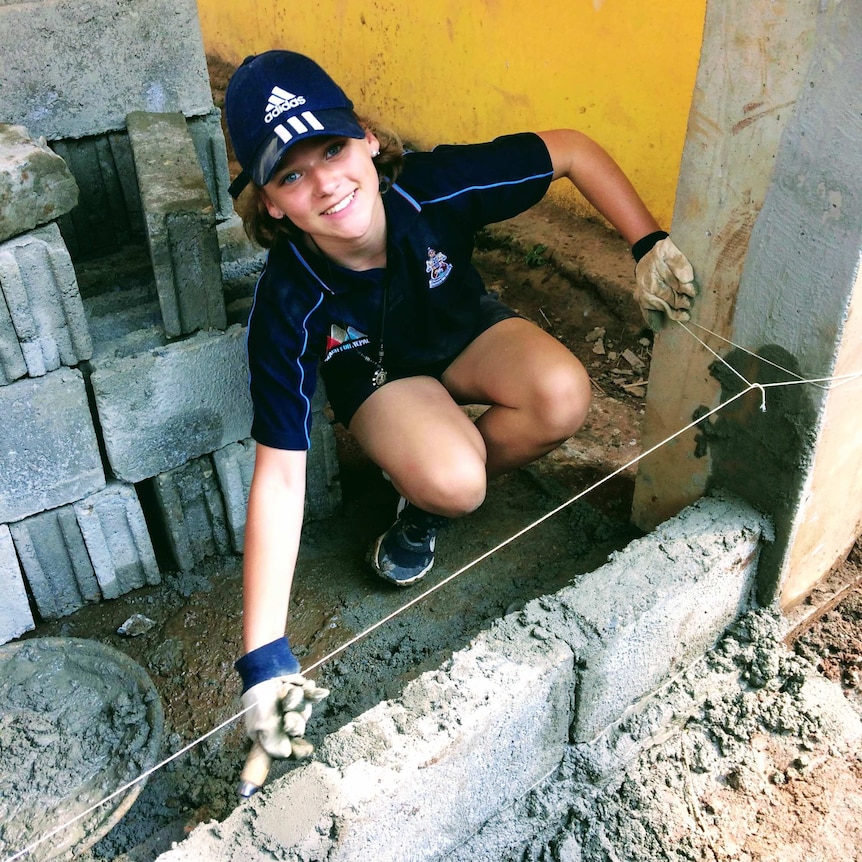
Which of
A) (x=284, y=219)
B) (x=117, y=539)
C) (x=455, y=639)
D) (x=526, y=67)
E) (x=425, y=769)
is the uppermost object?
(x=284, y=219)

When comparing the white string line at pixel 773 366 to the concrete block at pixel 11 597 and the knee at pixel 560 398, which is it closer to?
the knee at pixel 560 398

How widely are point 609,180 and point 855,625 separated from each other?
1.30 m

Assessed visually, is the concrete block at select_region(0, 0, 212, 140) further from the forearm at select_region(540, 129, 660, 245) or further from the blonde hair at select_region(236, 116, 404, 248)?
the forearm at select_region(540, 129, 660, 245)

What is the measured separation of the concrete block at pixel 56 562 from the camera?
2412 mm

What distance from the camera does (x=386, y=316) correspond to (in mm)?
2262

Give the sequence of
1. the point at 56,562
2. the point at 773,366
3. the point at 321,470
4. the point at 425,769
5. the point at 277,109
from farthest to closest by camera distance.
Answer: the point at 321,470, the point at 56,562, the point at 773,366, the point at 277,109, the point at 425,769

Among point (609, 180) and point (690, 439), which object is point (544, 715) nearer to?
A: point (690, 439)

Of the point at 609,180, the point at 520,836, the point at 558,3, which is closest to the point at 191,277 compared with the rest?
the point at 609,180

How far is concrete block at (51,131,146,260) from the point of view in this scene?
2738mm

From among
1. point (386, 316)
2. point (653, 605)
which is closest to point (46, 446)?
point (386, 316)

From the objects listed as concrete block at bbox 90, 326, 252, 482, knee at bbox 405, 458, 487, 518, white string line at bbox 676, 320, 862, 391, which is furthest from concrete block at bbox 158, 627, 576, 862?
concrete block at bbox 90, 326, 252, 482

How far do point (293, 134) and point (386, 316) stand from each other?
550mm

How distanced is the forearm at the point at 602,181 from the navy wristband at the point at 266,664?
129 cm

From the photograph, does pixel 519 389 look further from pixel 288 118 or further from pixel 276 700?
pixel 276 700
